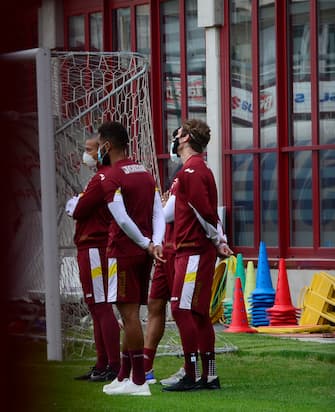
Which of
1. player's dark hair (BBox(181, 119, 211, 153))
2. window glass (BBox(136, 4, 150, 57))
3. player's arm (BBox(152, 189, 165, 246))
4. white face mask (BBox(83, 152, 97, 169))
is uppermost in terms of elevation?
window glass (BBox(136, 4, 150, 57))

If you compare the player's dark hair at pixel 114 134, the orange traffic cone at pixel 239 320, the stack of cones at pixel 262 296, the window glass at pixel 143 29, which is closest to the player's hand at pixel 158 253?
the player's dark hair at pixel 114 134

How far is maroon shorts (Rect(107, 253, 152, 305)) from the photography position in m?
7.36

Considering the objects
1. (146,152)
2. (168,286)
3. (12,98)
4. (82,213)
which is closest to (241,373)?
(168,286)

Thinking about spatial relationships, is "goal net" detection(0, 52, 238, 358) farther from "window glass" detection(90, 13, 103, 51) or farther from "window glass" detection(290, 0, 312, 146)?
"window glass" detection(90, 13, 103, 51)

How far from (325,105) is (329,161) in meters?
0.80

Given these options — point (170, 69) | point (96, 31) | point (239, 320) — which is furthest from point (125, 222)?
point (96, 31)

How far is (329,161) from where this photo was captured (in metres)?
15.8

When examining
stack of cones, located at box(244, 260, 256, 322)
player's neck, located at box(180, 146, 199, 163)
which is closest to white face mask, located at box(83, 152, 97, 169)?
player's neck, located at box(180, 146, 199, 163)

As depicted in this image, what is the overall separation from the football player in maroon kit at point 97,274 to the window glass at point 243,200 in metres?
8.30

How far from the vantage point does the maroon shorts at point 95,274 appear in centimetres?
857

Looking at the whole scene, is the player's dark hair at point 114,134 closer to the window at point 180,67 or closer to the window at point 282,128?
the window at point 282,128

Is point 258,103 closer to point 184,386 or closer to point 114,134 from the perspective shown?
point 114,134

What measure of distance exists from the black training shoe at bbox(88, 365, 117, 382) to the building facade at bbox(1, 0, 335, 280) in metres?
7.41

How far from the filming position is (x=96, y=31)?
1908cm
